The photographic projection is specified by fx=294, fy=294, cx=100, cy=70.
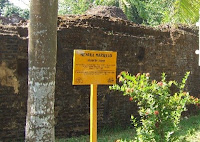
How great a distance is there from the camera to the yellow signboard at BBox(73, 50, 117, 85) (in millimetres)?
3895

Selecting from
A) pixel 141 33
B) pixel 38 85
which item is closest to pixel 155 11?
pixel 141 33

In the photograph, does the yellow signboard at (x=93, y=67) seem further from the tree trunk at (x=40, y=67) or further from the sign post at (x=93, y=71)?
the tree trunk at (x=40, y=67)

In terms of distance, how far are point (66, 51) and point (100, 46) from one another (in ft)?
2.43

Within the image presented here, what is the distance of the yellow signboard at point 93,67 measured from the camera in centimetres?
389

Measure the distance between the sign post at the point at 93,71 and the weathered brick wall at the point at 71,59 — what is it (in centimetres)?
145

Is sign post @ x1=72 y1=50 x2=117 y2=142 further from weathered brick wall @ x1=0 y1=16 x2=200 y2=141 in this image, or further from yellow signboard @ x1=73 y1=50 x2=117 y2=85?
weathered brick wall @ x1=0 y1=16 x2=200 y2=141

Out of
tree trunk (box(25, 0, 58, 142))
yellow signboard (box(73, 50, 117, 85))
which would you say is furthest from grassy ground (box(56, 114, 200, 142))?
tree trunk (box(25, 0, 58, 142))

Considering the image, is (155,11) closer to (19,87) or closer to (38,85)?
(19,87)

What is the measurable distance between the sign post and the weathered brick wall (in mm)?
1453

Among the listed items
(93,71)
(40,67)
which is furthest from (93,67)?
(40,67)

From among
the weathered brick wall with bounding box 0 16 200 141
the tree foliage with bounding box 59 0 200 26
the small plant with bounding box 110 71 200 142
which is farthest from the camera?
the tree foliage with bounding box 59 0 200 26

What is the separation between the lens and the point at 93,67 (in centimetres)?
402

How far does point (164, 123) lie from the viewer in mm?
3660

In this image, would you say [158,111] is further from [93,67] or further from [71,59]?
[71,59]
